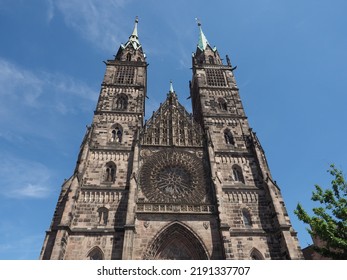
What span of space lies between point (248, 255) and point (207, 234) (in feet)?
9.46

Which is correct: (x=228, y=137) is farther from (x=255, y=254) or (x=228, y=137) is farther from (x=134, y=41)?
(x=134, y=41)

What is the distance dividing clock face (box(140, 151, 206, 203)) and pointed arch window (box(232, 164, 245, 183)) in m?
2.82

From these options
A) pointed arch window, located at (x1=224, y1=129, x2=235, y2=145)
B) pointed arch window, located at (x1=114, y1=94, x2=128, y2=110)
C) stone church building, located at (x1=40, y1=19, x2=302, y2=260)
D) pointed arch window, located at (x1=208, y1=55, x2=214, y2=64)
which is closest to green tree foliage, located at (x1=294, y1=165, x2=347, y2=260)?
stone church building, located at (x1=40, y1=19, x2=302, y2=260)

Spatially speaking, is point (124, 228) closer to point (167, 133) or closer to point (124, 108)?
point (167, 133)

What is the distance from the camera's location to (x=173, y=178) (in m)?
20.2

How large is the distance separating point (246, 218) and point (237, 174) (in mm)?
3899

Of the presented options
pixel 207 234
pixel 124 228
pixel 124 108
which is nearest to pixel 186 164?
pixel 207 234

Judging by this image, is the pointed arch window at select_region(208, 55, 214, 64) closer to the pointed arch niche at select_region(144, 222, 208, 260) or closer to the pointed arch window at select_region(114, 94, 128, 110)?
the pointed arch window at select_region(114, 94, 128, 110)

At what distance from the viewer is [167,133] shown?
23094 millimetres

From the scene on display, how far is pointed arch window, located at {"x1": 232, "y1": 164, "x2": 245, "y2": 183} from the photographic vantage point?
20602 millimetres

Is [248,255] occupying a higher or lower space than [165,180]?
lower

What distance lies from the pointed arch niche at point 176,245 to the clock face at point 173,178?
2285 millimetres

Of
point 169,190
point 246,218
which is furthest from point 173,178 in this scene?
point 246,218

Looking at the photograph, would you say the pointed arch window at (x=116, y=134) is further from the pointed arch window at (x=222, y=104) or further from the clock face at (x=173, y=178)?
the pointed arch window at (x=222, y=104)
